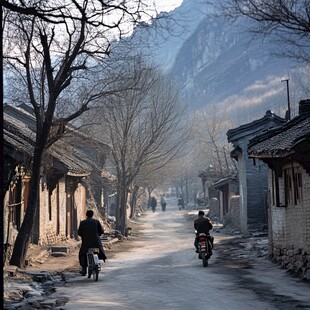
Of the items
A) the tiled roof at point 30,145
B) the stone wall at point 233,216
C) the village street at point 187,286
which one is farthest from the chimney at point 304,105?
the stone wall at point 233,216

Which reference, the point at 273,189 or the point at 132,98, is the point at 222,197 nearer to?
the point at 132,98

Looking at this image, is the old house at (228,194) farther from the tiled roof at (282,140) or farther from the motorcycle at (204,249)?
the tiled roof at (282,140)

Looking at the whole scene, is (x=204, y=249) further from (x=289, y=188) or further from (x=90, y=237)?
(x=90, y=237)

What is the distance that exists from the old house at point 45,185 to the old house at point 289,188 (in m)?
6.11

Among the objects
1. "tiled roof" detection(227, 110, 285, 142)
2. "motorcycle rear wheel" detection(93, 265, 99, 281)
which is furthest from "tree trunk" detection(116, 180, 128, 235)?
"motorcycle rear wheel" detection(93, 265, 99, 281)

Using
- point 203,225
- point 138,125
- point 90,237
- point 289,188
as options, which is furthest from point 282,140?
point 138,125

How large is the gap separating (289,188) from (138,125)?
71.8 feet

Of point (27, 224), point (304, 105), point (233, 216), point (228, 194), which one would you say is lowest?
point (27, 224)

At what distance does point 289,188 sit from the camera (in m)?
18.2

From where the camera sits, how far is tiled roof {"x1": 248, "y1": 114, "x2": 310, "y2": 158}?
1496 centimetres

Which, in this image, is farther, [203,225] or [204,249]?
[203,225]

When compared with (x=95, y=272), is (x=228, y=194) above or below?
above

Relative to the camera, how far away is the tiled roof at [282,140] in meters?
15.0

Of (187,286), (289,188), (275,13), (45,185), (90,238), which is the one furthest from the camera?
(45,185)
